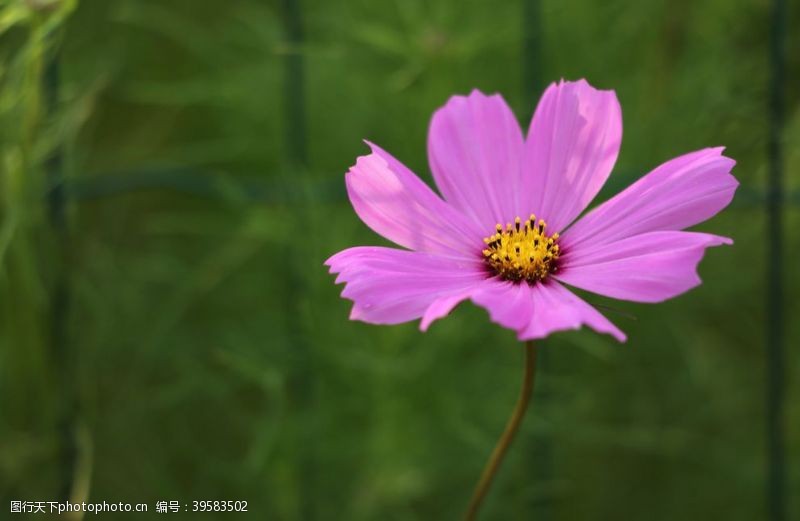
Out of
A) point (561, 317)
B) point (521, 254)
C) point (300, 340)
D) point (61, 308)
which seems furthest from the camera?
point (300, 340)

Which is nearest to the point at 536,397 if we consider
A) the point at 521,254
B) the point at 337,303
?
the point at 337,303

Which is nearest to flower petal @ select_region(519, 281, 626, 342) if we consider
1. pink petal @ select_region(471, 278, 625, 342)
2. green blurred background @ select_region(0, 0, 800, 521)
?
pink petal @ select_region(471, 278, 625, 342)

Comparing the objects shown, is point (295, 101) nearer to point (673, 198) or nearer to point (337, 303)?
point (337, 303)

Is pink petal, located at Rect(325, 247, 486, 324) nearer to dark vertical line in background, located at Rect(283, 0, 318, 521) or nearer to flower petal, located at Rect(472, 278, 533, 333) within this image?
flower petal, located at Rect(472, 278, 533, 333)

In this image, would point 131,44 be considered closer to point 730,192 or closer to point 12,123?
point 12,123

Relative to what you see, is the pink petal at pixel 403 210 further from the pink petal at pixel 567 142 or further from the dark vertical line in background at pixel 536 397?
the dark vertical line in background at pixel 536 397

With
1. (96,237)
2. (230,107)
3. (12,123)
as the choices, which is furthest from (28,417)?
(230,107)
